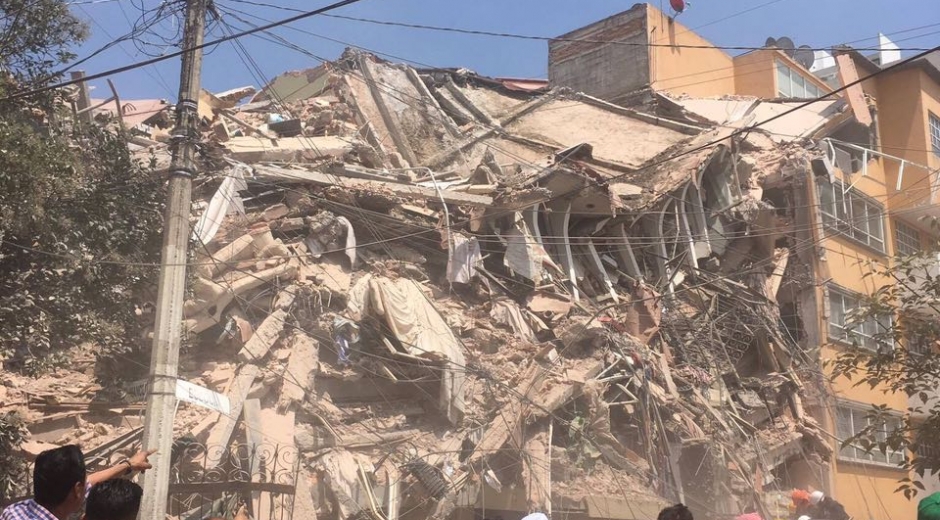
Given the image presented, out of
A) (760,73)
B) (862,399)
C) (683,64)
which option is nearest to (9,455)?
(862,399)

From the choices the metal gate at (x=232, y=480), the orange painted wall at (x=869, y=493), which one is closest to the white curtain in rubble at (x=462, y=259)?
the metal gate at (x=232, y=480)

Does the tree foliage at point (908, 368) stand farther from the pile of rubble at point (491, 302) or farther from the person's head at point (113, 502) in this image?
the person's head at point (113, 502)

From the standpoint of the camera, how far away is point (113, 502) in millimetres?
3062

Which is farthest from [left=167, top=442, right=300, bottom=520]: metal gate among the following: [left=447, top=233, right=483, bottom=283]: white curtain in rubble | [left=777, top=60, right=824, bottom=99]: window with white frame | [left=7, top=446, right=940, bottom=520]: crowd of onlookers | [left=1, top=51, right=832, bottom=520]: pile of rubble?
[left=777, top=60, right=824, bottom=99]: window with white frame

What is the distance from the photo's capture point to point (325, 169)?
13.8 metres

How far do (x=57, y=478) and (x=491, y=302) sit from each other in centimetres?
1088

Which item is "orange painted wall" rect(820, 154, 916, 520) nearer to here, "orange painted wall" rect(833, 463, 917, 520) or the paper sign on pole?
"orange painted wall" rect(833, 463, 917, 520)

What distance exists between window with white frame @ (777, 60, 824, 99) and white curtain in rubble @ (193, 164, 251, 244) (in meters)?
15.3

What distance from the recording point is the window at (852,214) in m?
19.1

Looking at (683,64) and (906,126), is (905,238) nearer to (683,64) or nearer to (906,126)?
(906,126)

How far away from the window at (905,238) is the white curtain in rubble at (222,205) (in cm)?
1549

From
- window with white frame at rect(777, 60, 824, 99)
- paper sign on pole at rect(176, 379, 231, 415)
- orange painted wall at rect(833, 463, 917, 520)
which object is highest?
window with white frame at rect(777, 60, 824, 99)

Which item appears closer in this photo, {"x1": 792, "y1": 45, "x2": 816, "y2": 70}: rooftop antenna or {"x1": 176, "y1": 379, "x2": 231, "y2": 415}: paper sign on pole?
{"x1": 176, "y1": 379, "x2": 231, "y2": 415}: paper sign on pole

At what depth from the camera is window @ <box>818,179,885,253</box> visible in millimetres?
19094
